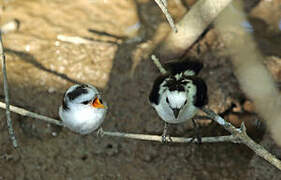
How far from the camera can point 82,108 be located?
16.3 ft

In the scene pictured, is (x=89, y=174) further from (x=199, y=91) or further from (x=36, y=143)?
(x=199, y=91)

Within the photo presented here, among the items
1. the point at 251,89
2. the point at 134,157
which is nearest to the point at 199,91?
the point at 251,89

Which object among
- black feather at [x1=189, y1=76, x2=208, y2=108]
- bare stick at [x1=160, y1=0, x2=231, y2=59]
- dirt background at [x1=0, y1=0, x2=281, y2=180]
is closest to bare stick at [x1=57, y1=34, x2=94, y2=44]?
dirt background at [x1=0, y1=0, x2=281, y2=180]

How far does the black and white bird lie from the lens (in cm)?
472

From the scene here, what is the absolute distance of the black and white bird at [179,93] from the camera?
15.5 feet

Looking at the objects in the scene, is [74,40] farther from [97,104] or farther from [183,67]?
[183,67]

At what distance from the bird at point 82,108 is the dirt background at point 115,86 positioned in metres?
0.63

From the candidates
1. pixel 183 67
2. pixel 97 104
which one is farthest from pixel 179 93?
pixel 97 104

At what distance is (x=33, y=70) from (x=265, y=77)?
12.3 feet

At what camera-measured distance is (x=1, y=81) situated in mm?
5816

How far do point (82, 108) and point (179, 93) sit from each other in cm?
134

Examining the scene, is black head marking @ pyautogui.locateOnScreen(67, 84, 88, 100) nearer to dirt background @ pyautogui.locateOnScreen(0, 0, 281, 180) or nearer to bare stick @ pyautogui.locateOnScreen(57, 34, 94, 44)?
dirt background @ pyautogui.locateOnScreen(0, 0, 281, 180)

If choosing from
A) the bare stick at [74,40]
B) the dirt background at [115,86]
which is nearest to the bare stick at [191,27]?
the dirt background at [115,86]

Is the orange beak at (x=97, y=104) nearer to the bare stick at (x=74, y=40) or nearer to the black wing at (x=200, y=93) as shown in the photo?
the black wing at (x=200, y=93)
